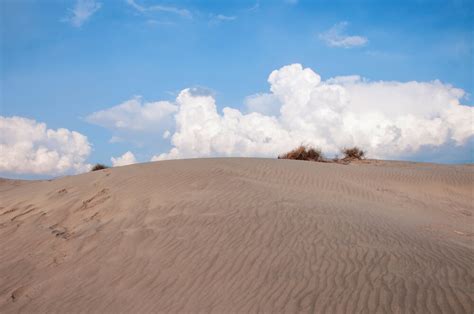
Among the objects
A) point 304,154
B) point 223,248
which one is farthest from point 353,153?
point 223,248

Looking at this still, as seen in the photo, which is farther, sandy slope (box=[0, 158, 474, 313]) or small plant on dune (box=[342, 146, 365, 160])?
small plant on dune (box=[342, 146, 365, 160])

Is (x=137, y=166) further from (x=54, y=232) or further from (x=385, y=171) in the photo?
(x=385, y=171)

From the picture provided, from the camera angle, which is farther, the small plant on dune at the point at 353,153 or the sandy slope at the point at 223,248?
the small plant on dune at the point at 353,153

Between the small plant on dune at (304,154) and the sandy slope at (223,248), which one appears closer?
the sandy slope at (223,248)

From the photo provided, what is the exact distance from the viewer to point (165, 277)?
6371 millimetres

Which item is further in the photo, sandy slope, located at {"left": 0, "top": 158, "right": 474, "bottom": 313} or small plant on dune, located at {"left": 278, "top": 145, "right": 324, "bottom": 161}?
small plant on dune, located at {"left": 278, "top": 145, "right": 324, "bottom": 161}

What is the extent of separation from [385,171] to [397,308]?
12631 mm

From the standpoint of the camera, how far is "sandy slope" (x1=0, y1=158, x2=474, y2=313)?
18.3 ft

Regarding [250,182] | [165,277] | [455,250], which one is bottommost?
[165,277]

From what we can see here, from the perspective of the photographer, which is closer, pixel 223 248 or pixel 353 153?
pixel 223 248

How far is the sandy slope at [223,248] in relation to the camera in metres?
5.57

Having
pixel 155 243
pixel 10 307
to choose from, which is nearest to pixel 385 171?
pixel 155 243

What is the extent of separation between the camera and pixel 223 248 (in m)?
7.05

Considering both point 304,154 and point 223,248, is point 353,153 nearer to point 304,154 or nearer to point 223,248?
point 304,154
